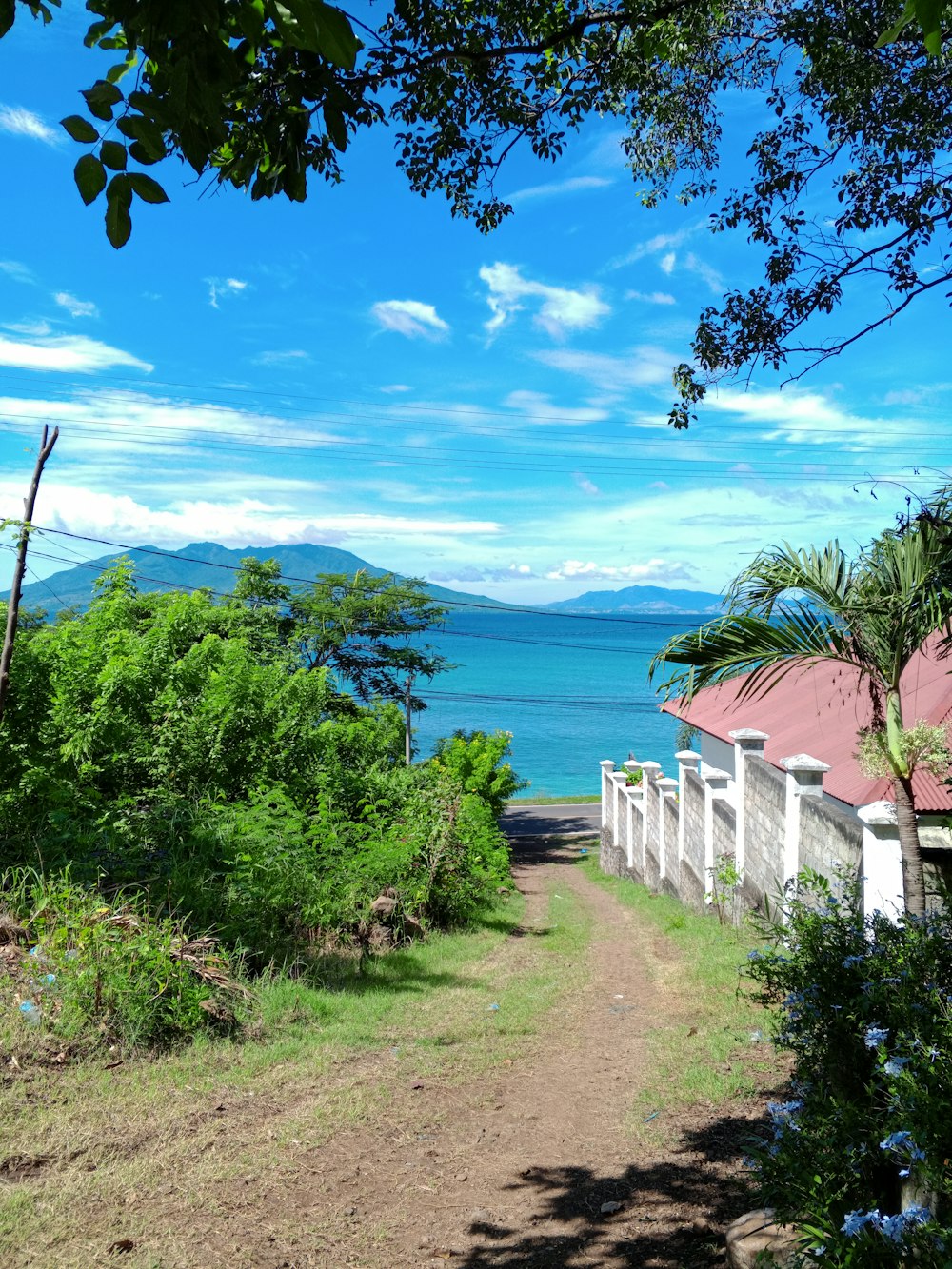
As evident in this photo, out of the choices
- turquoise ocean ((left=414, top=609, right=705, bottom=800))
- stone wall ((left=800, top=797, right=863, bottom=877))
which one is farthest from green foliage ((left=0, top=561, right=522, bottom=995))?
turquoise ocean ((left=414, top=609, right=705, bottom=800))

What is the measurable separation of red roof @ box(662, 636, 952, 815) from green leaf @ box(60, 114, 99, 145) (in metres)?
4.81

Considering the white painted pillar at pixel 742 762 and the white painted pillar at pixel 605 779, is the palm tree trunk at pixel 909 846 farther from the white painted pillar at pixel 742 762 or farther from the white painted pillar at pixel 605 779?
the white painted pillar at pixel 605 779

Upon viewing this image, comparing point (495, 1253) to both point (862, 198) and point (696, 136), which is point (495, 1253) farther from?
point (696, 136)

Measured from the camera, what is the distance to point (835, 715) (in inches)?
552

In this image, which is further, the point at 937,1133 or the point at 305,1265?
the point at 305,1265

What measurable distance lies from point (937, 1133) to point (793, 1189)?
0.53 m

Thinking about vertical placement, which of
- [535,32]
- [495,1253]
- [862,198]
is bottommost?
[495,1253]

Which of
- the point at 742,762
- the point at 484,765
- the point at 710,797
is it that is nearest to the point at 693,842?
the point at 710,797

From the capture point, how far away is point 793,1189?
8.83 ft

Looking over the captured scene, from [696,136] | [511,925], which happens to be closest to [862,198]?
[696,136]

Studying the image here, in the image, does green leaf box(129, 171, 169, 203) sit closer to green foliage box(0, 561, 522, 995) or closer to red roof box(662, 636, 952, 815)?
red roof box(662, 636, 952, 815)

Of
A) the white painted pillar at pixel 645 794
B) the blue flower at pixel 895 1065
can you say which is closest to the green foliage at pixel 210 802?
the blue flower at pixel 895 1065

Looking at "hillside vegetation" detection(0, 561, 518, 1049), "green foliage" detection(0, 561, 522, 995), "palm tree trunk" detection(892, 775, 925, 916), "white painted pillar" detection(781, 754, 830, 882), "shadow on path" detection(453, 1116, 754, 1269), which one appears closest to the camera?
"shadow on path" detection(453, 1116, 754, 1269)

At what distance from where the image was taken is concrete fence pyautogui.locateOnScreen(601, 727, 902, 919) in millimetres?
7047
